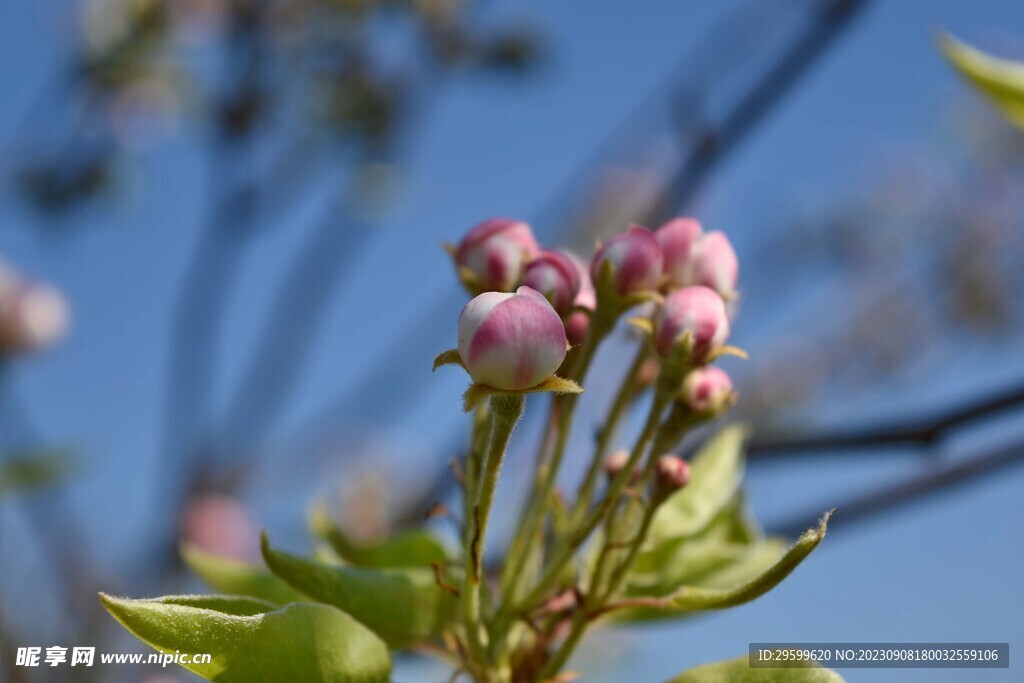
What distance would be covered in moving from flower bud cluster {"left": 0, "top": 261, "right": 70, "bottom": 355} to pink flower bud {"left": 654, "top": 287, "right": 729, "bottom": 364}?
249 cm

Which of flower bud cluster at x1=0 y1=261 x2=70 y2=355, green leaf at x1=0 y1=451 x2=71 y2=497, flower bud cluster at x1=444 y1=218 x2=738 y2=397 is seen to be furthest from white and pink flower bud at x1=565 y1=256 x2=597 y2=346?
flower bud cluster at x1=0 y1=261 x2=70 y2=355

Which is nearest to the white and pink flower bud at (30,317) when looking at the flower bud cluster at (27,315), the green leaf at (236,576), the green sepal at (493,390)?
the flower bud cluster at (27,315)

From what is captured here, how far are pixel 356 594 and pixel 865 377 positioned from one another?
11.7ft

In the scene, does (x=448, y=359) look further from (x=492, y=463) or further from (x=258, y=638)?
(x=258, y=638)

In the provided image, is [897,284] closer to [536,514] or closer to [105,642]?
[105,642]

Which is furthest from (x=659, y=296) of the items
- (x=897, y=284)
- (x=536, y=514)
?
(x=897, y=284)

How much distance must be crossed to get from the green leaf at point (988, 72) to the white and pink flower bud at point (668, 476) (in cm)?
37

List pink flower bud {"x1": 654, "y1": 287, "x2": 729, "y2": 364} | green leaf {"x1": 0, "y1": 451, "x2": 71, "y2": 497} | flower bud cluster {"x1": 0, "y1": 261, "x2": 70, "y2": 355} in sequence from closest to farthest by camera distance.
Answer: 1. pink flower bud {"x1": 654, "y1": 287, "x2": 729, "y2": 364}
2. green leaf {"x1": 0, "y1": 451, "x2": 71, "y2": 497}
3. flower bud cluster {"x1": 0, "y1": 261, "x2": 70, "y2": 355}

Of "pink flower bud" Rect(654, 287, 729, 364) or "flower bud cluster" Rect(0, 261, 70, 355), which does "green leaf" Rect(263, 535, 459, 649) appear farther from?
"flower bud cluster" Rect(0, 261, 70, 355)

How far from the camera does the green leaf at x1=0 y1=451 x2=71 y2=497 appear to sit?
2.01m

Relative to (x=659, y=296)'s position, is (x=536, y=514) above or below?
below

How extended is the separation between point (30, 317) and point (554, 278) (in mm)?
2500

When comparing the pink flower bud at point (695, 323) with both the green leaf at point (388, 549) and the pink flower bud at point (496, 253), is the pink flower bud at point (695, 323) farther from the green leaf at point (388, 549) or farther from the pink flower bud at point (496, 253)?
the green leaf at point (388, 549)

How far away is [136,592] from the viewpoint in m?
2.62
